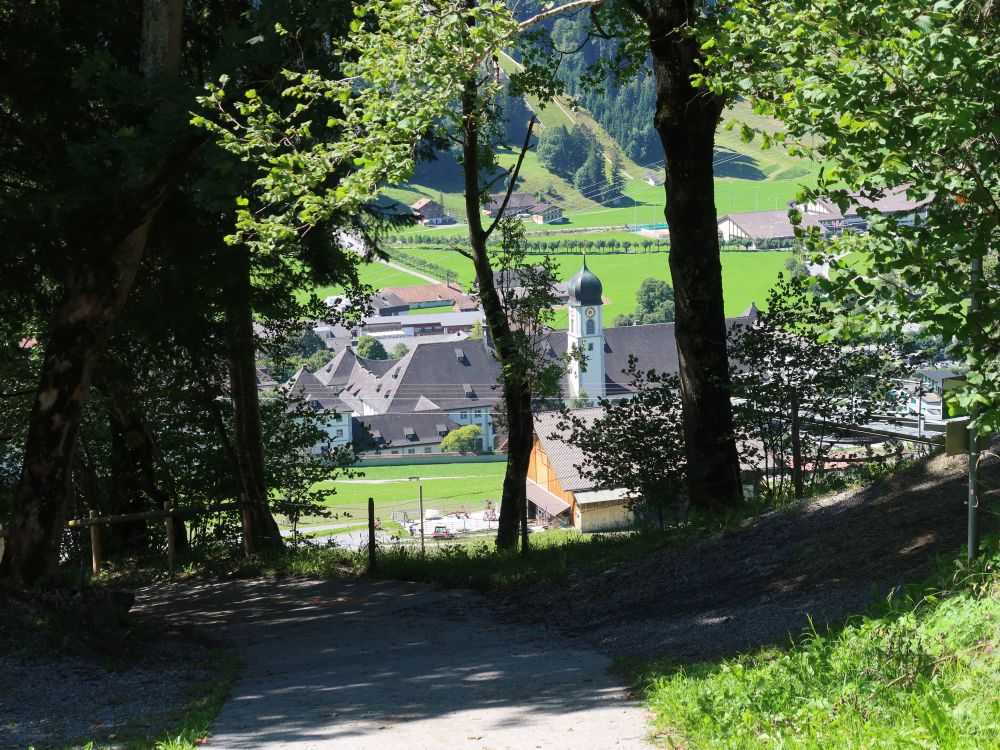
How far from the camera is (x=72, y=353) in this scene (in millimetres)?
10008

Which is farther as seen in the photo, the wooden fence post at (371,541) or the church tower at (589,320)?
the church tower at (589,320)

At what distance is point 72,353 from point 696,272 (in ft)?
20.6

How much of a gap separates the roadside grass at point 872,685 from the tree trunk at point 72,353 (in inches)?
249

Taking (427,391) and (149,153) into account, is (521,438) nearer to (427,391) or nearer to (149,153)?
(149,153)

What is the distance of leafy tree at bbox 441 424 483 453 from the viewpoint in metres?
104

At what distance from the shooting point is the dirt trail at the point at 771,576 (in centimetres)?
722

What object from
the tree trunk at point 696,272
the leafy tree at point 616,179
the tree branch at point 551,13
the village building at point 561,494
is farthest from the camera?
the leafy tree at point 616,179

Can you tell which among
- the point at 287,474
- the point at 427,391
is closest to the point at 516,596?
the point at 287,474

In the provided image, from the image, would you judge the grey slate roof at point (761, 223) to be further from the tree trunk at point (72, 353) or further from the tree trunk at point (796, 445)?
the tree trunk at point (72, 353)

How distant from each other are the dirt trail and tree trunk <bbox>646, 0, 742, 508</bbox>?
122 centimetres

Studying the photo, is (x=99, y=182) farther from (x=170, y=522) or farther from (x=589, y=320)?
(x=589, y=320)

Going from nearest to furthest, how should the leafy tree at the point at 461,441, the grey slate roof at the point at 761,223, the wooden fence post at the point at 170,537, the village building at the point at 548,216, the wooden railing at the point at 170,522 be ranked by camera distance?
the wooden railing at the point at 170,522, the wooden fence post at the point at 170,537, the leafy tree at the point at 461,441, the grey slate roof at the point at 761,223, the village building at the point at 548,216

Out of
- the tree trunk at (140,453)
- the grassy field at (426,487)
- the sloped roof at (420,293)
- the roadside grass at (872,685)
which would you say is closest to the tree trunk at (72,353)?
the roadside grass at (872,685)

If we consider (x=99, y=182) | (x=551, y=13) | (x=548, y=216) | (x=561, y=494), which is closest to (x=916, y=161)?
(x=551, y=13)
